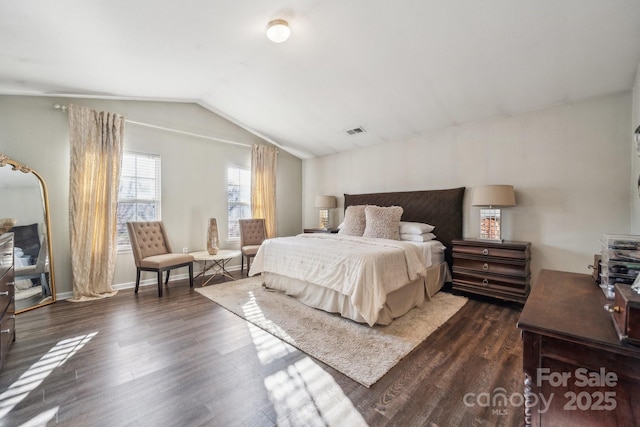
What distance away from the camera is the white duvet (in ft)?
8.13

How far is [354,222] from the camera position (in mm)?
4227

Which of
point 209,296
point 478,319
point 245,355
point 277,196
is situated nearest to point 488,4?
point 478,319

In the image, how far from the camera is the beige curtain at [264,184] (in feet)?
17.4

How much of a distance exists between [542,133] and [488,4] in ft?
6.32

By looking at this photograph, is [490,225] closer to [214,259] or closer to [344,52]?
[344,52]

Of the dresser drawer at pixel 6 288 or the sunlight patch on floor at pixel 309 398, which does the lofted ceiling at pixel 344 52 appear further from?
the sunlight patch on floor at pixel 309 398

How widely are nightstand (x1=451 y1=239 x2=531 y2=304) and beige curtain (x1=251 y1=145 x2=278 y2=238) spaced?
3446 millimetres

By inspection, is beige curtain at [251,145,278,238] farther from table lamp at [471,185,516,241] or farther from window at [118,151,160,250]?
table lamp at [471,185,516,241]

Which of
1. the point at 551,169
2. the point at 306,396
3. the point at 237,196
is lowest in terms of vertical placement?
the point at 306,396

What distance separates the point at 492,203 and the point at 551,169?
826 mm

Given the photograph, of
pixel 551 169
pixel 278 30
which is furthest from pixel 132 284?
pixel 551 169

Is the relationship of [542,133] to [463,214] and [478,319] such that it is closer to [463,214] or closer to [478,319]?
[463,214]

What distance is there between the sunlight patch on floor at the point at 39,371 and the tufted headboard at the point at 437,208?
13.6ft

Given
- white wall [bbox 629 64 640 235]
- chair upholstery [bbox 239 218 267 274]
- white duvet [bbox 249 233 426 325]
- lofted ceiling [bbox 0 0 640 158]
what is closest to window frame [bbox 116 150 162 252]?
lofted ceiling [bbox 0 0 640 158]
